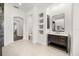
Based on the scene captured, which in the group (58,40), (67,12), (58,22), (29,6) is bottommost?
(58,40)

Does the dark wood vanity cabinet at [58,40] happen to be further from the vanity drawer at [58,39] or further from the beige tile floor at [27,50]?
the beige tile floor at [27,50]

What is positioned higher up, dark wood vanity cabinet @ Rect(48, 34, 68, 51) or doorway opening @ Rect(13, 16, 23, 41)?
doorway opening @ Rect(13, 16, 23, 41)

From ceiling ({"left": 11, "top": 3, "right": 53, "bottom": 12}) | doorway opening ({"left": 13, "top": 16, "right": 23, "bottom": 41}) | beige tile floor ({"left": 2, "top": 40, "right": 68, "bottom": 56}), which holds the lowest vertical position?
beige tile floor ({"left": 2, "top": 40, "right": 68, "bottom": 56})

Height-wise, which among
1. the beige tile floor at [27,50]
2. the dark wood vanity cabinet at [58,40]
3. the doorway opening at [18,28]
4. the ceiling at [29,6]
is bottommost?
the beige tile floor at [27,50]

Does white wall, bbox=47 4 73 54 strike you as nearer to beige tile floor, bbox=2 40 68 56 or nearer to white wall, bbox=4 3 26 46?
beige tile floor, bbox=2 40 68 56

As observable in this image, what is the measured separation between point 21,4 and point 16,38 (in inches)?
26.4

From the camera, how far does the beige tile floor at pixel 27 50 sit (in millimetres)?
1220

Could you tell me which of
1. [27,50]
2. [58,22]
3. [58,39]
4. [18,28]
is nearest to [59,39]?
[58,39]

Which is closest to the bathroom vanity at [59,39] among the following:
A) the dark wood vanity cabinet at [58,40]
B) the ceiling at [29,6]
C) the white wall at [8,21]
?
the dark wood vanity cabinet at [58,40]

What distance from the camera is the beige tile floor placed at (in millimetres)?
1220

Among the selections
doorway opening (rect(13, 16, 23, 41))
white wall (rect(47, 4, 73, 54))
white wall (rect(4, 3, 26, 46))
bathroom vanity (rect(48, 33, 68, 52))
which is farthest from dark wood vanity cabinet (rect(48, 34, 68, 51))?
white wall (rect(4, 3, 26, 46))

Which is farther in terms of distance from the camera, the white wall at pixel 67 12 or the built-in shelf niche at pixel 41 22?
the built-in shelf niche at pixel 41 22

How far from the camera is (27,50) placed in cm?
124

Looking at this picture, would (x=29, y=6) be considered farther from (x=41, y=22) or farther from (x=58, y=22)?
(x=58, y=22)
